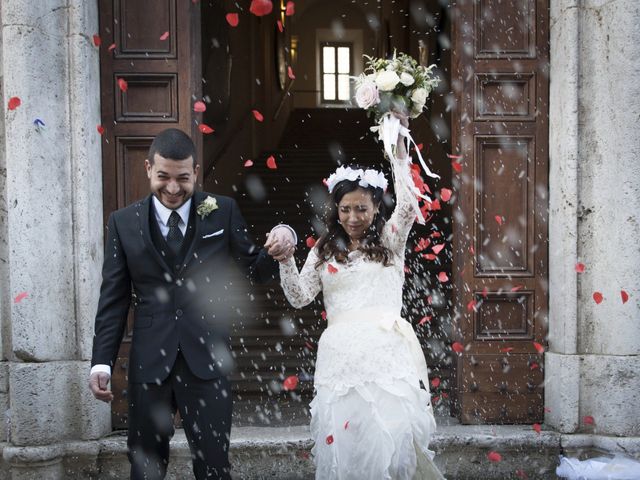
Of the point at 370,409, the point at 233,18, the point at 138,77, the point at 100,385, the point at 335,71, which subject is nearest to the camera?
the point at 100,385

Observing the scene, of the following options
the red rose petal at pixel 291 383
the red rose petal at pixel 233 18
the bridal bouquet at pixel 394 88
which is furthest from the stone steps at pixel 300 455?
the red rose petal at pixel 233 18

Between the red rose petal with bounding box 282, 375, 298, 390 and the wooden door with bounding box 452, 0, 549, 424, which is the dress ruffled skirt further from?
the red rose petal with bounding box 282, 375, 298, 390

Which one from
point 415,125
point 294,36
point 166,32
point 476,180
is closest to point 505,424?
point 476,180

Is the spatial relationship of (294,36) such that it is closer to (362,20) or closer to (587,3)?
(362,20)

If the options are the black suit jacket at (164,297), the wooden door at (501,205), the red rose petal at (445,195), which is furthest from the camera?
the wooden door at (501,205)

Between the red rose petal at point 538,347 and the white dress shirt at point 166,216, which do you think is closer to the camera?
the white dress shirt at point 166,216

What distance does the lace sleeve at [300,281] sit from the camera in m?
4.12

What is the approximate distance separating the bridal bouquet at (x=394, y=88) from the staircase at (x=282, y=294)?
3.04 meters

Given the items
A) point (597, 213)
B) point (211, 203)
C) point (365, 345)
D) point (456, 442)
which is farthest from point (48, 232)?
point (597, 213)

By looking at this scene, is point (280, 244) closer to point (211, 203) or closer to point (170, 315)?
point (211, 203)

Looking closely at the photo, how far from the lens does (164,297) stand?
3.84m

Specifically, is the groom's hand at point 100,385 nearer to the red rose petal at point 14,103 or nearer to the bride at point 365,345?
the bride at point 365,345

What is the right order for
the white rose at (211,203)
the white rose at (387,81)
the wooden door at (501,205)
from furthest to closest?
the wooden door at (501,205), the white rose at (387,81), the white rose at (211,203)

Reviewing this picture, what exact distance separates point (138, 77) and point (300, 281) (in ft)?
8.26
